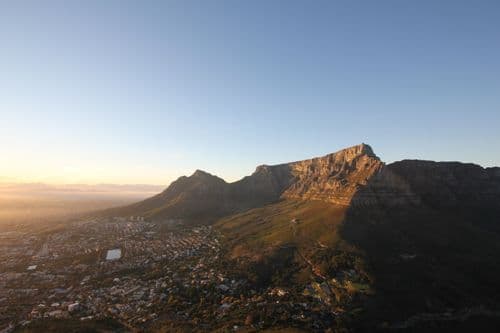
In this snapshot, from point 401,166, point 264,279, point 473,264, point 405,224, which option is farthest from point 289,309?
point 401,166

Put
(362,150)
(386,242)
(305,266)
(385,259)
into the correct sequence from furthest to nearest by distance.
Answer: (362,150) < (386,242) < (305,266) < (385,259)

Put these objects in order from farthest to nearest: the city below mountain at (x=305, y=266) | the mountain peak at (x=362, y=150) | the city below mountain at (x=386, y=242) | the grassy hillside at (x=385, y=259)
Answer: the mountain peak at (x=362, y=150) → the city below mountain at (x=386, y=242) → the grassy hillside at (x=385, y=259) → the city below mountain at (x=305, y=266)

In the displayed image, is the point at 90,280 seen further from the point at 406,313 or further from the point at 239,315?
the point at 406,313

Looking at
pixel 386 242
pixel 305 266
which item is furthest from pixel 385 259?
pixel 305 266

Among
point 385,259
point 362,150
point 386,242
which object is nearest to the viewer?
point 385,259

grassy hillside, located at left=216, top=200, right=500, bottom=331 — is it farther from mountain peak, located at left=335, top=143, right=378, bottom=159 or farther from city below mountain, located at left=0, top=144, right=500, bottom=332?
mountain peak, located at left=335, top=143, right=378, bottom=159

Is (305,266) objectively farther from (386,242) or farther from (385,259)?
→ (386,242)

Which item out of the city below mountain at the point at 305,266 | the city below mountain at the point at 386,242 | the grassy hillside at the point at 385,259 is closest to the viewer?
the city below mountain at the point at 305,266

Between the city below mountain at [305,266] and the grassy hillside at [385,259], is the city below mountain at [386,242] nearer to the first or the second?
the grassy hillside at [385,259]

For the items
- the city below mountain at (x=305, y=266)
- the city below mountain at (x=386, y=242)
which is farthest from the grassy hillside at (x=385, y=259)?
the city below mountain at (x=305, y=266)

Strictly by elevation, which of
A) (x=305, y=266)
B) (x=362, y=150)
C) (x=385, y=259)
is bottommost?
(x=305, y=266)

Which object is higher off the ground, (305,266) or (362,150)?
(362,150)

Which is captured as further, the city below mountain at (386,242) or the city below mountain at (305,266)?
the city below mountain at (386,242)
